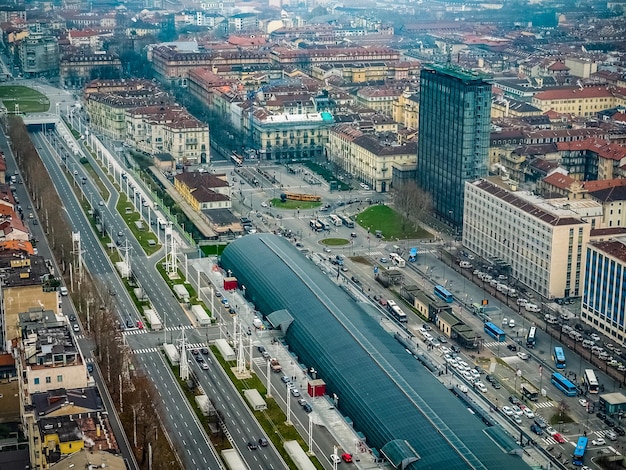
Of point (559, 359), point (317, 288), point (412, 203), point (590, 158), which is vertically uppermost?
point (590, 158)

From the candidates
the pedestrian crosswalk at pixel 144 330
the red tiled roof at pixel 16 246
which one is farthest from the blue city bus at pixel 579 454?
the red tiled roof at pixel 16 246

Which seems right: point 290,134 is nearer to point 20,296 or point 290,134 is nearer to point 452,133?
point 452,133

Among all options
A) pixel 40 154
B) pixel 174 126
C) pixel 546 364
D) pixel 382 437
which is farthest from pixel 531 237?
pixel 40 154

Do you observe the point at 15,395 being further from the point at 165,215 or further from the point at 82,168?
the point at 82,168

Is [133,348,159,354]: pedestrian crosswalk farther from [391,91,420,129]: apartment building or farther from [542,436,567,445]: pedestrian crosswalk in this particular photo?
[391,91,420,129]: apartment building

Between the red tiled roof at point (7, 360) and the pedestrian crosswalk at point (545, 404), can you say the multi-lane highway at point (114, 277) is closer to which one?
the red tiled roof at point (7, 360)

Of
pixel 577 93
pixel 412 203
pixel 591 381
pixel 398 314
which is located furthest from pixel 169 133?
pixel 591 381
